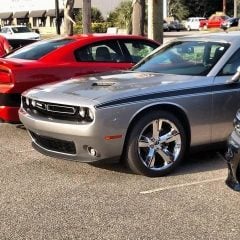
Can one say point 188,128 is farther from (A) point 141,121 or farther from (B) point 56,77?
(B) point 56,77

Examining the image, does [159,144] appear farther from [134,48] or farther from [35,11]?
[35,11]

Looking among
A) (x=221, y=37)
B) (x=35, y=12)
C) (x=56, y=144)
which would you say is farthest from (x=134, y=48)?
(x=35, y=12)

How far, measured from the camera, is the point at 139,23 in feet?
50.7

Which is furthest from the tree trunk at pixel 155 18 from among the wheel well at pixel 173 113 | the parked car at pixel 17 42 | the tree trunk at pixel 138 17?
the wheel well at pixel 173 113

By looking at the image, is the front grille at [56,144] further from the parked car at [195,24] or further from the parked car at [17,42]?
the parked car at [195,24]

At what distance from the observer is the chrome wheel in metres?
5.69

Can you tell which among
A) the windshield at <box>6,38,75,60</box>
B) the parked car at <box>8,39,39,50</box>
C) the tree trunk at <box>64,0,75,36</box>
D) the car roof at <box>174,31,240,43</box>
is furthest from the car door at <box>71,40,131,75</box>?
the tree trunk at <box>64,0,75,36</box>

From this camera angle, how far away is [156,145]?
577 centimetres

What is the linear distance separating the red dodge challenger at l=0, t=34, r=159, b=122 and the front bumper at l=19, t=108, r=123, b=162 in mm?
1664

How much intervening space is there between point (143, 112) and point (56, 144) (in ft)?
3.28

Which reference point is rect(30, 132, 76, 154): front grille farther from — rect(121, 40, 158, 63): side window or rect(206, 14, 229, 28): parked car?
rect(206, 14, 229, 28): parked car

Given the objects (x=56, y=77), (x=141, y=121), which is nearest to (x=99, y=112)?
(x=141, y=121)

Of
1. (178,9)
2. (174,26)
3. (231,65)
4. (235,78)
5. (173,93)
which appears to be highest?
(231,65)

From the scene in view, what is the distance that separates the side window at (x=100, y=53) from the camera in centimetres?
827
